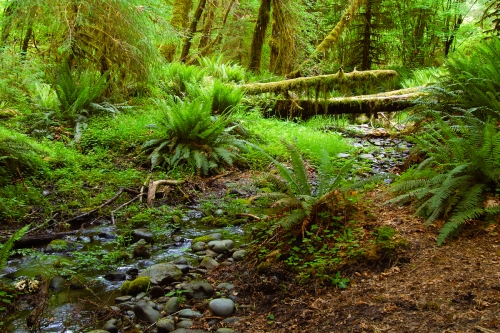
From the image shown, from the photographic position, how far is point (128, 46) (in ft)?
24.0

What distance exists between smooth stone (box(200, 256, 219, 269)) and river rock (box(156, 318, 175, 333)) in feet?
2.87

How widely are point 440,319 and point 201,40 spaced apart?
13879 millimetres

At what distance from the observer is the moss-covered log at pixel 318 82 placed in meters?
9.03

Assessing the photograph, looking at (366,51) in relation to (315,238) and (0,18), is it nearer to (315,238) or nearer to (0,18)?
(0,18)

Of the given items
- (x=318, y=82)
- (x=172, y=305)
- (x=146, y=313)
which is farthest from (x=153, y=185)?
(x=318, y=82)

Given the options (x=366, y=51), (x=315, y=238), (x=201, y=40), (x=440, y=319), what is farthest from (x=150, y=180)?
(x=366, y=51)

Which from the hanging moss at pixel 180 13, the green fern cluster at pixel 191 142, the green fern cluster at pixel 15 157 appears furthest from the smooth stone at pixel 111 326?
the hanging moss at pixel 180 13

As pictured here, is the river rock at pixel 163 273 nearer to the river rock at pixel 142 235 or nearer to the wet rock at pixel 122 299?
the wet rock at pixel 122 299

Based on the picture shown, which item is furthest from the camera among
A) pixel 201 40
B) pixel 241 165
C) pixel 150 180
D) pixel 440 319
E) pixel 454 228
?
pixel 201 40

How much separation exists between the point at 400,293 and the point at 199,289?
1.42m

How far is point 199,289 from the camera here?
304 cm

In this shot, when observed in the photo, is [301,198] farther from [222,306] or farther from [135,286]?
[135,286]

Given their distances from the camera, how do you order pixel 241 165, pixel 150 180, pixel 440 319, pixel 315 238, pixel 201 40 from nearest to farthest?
1. pixel 440 319
2. pixel 315 238
3. pixel 150 180
4. pixel 241 165
5. pixel 201 40

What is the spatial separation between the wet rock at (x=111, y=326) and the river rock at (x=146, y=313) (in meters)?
0.15
